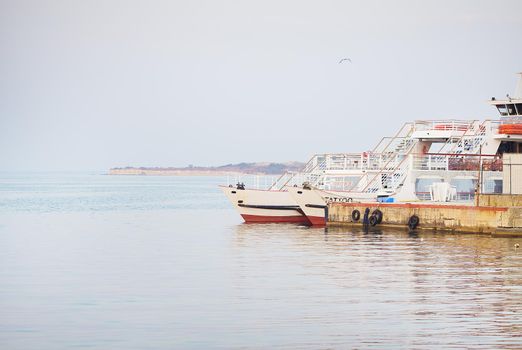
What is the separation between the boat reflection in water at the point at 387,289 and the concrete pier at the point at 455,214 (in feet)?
2.66

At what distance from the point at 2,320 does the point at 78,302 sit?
273 cm

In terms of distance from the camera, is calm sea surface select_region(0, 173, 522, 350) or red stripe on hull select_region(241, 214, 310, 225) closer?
calm sea surface select_region(0, 173, 522, 350)

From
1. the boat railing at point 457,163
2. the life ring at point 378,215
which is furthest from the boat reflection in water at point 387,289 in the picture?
the boat railing at point 457,163

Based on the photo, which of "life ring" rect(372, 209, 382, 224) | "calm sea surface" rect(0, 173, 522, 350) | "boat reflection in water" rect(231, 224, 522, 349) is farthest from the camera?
"life ring" rect(372, 209, 382, 224)

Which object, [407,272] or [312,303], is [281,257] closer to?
[407,272]

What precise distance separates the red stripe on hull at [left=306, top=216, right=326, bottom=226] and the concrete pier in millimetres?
1804

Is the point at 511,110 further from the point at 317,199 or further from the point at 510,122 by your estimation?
the point at 317,199

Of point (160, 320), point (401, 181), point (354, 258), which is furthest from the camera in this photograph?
point (401, 181)

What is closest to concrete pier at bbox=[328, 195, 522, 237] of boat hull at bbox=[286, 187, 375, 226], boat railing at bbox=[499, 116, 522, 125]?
boat hull at bbox=[286, 187, 375, 226]

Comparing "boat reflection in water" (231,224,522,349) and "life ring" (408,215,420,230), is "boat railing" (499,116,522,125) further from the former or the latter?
"boat reflection in water" (231,224,522,349)

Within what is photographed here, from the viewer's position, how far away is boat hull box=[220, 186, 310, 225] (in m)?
54.8

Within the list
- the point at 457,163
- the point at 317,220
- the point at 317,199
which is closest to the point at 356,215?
Answer: the point at 317,199

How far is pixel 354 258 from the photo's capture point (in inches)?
1331

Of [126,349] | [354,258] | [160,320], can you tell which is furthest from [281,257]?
[126,349]
